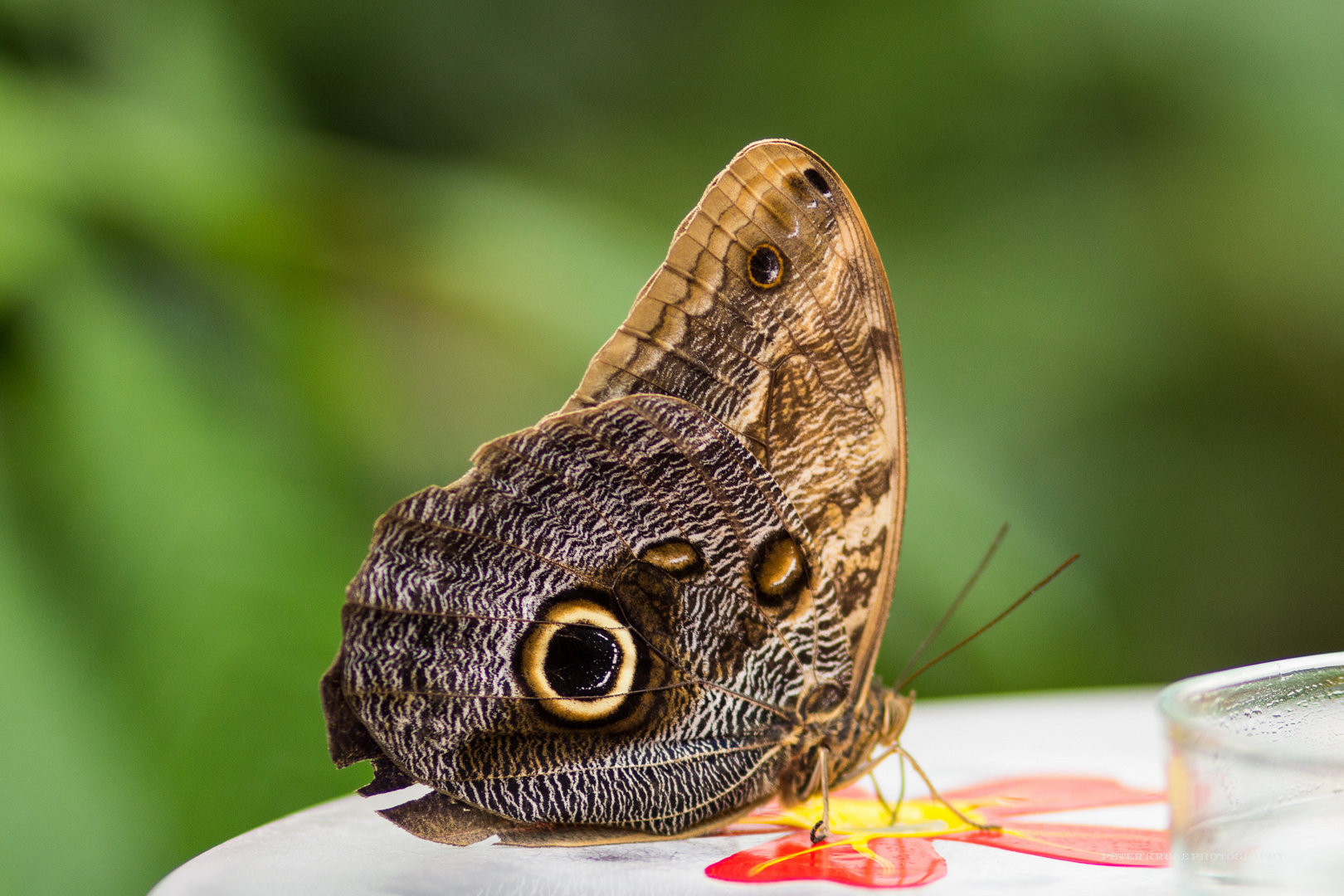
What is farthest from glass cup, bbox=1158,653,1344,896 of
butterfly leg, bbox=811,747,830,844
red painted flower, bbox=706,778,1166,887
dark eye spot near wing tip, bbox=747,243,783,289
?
dark eye spot near wing tip, bbox=747,243,783,289

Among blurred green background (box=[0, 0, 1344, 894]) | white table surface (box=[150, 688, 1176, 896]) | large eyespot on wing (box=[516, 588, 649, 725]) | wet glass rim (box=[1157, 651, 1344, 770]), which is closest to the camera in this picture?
wet glass rim (box=[1157, 651, 1344, 770])

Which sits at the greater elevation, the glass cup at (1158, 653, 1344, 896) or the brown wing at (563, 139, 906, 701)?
the brown wing at (563, 139, 906, 701)

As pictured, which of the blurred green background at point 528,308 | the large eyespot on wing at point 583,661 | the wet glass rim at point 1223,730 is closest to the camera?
the wet glass rim at point 1223,730

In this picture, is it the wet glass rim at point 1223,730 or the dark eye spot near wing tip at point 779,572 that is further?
the dark eye spot near wing tip at point 779,572

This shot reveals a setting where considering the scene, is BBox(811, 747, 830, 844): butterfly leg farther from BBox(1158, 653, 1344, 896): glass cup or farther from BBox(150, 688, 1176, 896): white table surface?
BBox(1158, 653, 1344, 896): glass cup

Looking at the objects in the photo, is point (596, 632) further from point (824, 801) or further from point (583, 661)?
point (824, 801)

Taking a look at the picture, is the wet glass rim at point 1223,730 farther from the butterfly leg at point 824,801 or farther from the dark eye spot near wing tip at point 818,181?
the dark eye spot near wing tip at point 818,181

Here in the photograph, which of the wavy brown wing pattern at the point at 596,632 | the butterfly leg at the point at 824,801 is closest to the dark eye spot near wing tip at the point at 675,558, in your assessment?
the wavy brown wing pattern at the point at 596,632

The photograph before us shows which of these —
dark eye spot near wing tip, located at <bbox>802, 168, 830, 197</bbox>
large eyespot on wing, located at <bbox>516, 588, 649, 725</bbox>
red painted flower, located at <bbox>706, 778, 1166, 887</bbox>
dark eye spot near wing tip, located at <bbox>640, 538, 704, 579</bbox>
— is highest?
dark eye spot near wing tip, located at <bbox>802, 168, 830, 197</bbox>
